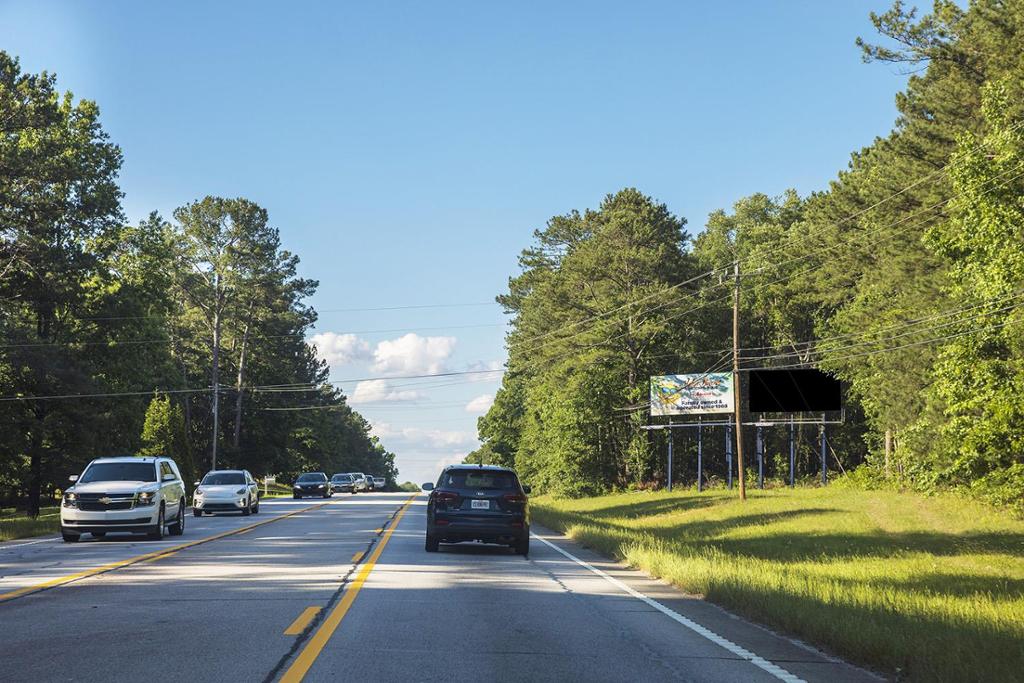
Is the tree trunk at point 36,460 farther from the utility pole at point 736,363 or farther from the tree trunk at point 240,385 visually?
the tree trunk at point 240,385

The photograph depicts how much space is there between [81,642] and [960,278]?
107 feet

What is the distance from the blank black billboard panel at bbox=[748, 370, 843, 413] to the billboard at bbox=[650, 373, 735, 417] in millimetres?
5455

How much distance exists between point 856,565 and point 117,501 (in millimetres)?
16570

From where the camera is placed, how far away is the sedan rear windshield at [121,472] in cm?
2505

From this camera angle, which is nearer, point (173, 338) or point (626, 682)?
point (626, 682)

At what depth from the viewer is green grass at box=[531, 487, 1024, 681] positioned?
9.48 m

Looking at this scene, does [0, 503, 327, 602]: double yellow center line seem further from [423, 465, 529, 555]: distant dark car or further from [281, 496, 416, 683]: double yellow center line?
[423, 465, 529, 555]: distant dark car

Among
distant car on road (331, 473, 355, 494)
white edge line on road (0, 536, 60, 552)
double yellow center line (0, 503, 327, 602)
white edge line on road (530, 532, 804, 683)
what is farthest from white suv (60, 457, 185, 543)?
distant car on road (331, 473, 355, 494)

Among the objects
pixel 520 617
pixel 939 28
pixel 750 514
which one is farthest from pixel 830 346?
pixel 520 617

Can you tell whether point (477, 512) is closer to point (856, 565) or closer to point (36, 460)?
point (856, 565)

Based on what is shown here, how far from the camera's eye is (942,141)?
42.5 m

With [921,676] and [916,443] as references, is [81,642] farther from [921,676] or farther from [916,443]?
[916,443]

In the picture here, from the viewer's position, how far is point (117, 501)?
24.1 metres

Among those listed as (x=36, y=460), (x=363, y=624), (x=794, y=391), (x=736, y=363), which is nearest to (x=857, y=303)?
(x=794, y=391)
